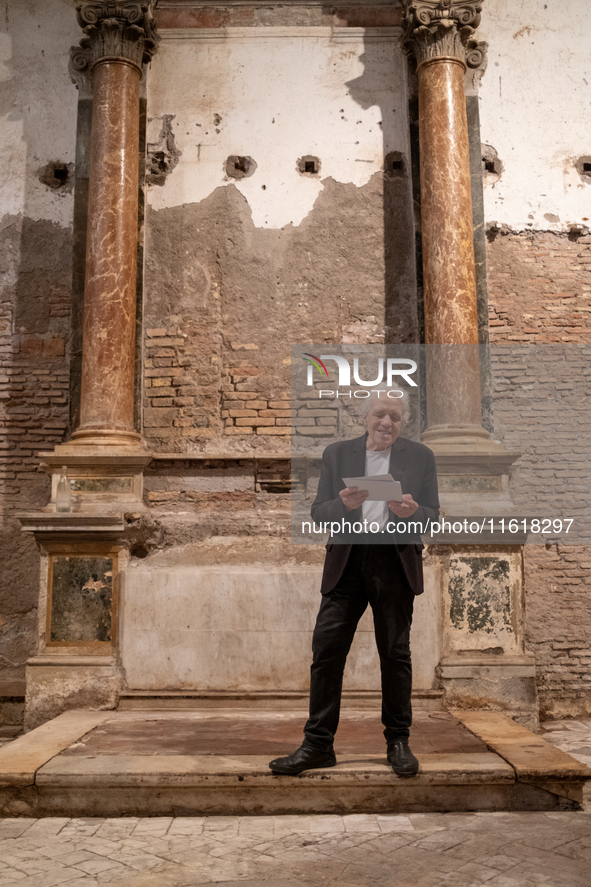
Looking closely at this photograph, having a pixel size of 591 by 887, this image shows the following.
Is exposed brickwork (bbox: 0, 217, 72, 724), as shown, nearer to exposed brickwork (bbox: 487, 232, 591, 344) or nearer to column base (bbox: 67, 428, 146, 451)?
column base (bbox: 67, 428, 146, 451)

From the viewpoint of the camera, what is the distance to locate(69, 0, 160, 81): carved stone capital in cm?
537

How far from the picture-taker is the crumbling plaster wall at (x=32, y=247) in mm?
5641

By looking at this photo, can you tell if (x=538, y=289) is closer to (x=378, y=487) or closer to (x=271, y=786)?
(x=378, y=487)

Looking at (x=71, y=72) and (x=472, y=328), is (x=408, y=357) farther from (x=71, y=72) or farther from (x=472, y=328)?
(x=71, y=72)

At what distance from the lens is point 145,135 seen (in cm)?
572

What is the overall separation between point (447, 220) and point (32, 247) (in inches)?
130

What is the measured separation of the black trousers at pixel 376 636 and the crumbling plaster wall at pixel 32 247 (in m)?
3.27

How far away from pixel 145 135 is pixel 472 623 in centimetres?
446

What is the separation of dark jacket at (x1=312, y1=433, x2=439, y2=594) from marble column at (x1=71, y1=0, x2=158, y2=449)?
7.04 ft

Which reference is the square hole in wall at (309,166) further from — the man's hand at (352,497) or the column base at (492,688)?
the column base at (492,688)

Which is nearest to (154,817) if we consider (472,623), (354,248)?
(472,623)

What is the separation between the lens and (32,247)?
5801mm

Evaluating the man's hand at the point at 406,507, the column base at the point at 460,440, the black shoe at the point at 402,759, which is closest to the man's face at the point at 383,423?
the man's hand at the point at 406,507

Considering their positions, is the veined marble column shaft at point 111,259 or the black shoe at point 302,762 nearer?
the black shoe at point 302,762
